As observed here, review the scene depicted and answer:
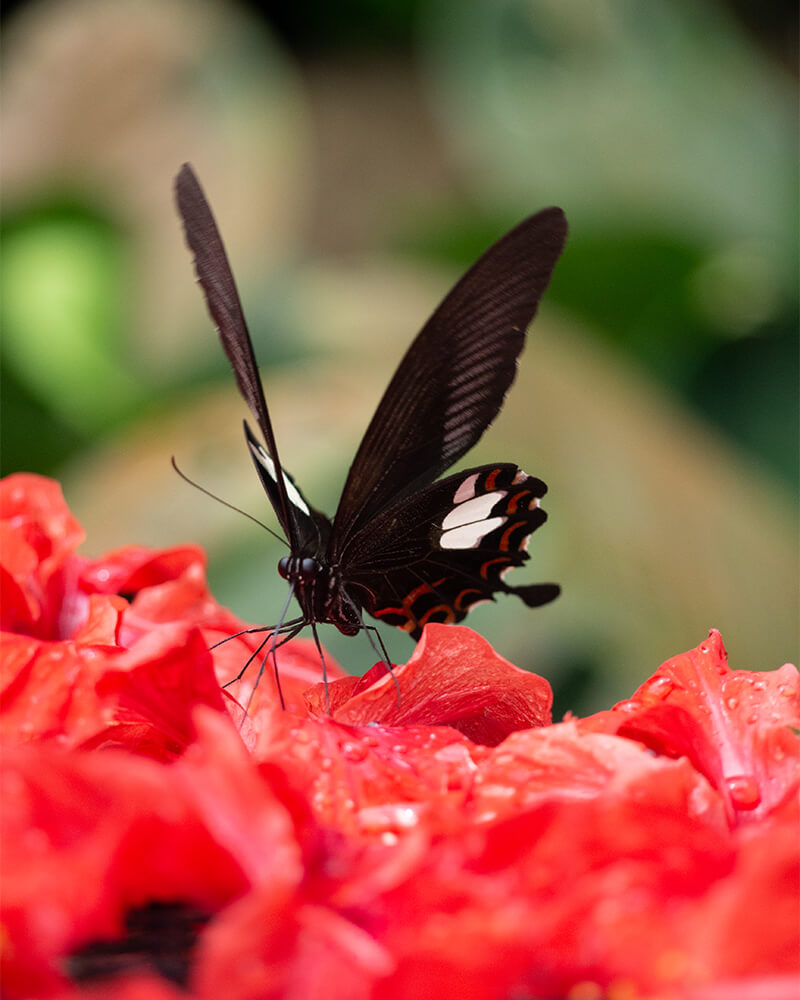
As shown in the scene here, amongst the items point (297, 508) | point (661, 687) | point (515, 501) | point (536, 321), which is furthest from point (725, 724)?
point (536, 321)

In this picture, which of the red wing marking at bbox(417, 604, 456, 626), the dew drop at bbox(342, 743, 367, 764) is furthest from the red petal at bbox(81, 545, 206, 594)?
the dew drop at bbox(342, 743, 367, 764)

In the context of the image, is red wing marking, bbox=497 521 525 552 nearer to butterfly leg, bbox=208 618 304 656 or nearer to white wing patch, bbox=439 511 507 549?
white wing patch, bbox=439 511 507 549

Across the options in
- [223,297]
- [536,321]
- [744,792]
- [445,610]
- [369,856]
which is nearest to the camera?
[369,856]

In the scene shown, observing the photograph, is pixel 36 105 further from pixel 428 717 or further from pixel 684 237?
pixel 428 717

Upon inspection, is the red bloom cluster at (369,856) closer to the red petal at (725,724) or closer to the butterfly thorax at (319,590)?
the red petal at (725,724)

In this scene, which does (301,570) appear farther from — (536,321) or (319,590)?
(536,321)

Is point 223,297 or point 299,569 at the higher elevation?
point 223,297
